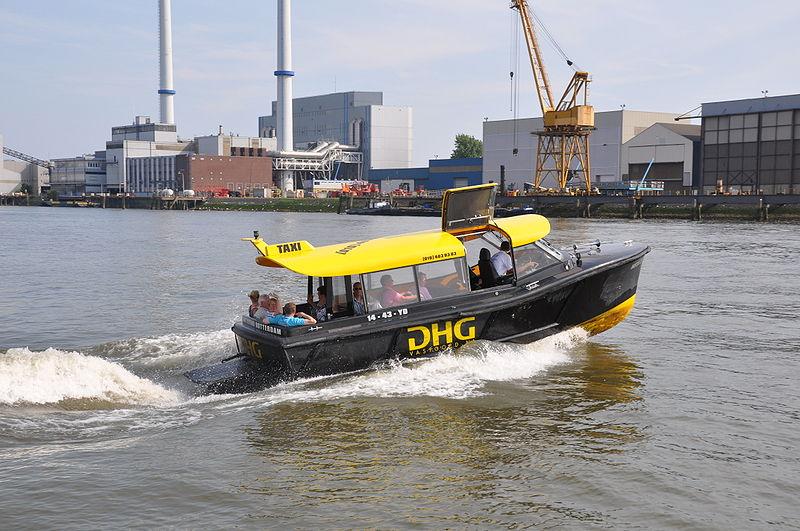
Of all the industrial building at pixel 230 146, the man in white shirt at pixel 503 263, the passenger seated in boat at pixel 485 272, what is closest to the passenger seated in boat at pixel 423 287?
the passenger seated in boat at pixel 485 272

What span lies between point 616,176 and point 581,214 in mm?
19650

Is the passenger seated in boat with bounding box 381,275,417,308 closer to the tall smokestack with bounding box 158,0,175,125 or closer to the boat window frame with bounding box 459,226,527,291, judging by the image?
the boat window frame with bounding box 459,226,527,291

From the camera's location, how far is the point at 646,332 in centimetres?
1780

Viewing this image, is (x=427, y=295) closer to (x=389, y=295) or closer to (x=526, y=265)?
(x=389, y=295)

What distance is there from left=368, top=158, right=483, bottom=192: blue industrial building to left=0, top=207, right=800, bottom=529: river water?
106793mm

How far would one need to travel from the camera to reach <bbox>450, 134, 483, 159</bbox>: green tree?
166750 mm

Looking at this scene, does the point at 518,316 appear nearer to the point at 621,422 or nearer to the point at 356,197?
the point at 621,422

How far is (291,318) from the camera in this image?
12133 millimetres

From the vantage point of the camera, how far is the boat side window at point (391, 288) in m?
12.8

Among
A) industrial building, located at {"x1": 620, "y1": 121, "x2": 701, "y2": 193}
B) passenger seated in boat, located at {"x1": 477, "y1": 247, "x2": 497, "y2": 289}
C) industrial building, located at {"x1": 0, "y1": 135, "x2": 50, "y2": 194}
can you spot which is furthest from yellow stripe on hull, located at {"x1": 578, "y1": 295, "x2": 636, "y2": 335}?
industrial building, located at {"x1": 0, "y1": 135, "x2": 50, "y2": 194}

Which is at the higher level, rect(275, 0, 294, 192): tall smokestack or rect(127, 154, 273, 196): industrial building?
rect(275, 0, 294, 192): tall smokestack

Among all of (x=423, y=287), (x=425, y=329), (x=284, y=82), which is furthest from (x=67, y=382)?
(x=284, y=82)

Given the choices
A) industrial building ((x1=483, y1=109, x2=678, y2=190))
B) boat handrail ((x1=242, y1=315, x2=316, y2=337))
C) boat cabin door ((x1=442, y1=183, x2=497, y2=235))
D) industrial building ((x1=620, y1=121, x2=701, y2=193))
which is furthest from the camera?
industrial building ((x1=483, y1=109, x2=678, y2=190))

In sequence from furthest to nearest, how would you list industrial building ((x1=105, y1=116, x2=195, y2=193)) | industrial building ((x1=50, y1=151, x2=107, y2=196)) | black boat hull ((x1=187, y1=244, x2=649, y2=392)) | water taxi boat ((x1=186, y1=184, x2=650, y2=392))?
industrial building ((x1=50, y1=151, x2=107, y2=196)) < industrial building ((x1=105, y1=116, x2=195, y2=193)) < water taxi boat ((x1=186, y1=184, x2=650, y2=392)) < black boat hull ((x1=187, y1=244, x2=649, y2=392))
